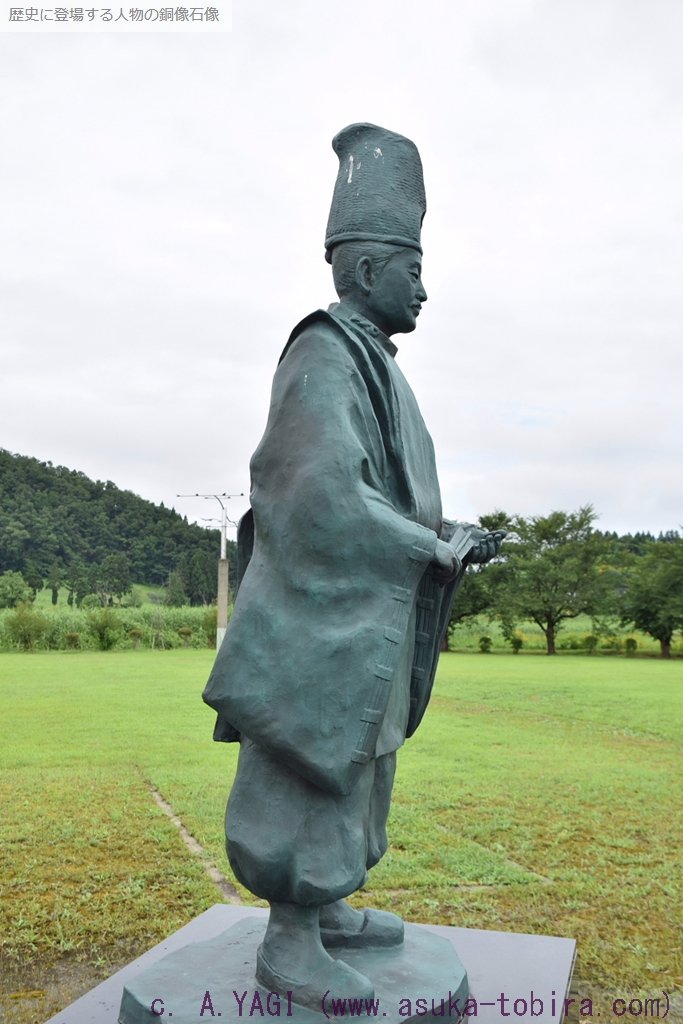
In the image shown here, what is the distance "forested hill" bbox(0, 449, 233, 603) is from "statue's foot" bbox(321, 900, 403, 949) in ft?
116

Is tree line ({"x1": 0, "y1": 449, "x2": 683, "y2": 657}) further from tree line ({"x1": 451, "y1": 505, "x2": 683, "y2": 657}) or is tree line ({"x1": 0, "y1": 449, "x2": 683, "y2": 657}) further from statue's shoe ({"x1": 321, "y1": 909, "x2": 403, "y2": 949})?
statue's shoe ({"x1": 321, "y1": 909, "x2": 403, "y2": 949})

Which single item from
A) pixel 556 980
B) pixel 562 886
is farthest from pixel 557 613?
pixel 556 980

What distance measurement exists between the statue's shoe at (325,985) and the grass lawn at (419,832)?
1.34 m

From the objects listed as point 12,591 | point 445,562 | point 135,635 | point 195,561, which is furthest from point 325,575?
point 195,561

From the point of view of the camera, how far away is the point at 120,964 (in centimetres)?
391

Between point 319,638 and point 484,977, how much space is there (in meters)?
1.67

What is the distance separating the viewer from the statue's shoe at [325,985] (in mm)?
2559

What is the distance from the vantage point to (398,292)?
303cm

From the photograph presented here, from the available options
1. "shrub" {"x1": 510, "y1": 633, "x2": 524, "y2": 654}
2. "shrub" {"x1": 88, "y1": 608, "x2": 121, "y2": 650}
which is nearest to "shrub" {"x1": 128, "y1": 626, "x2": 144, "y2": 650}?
"shrub" {"x1": 88, "y1": 608, "x2": 121, "y2": 650}

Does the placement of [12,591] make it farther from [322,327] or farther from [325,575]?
[325,575]

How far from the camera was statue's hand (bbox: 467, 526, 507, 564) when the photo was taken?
3107mm

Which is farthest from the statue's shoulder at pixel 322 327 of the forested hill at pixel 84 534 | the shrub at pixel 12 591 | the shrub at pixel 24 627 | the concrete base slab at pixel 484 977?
the forested hill at pixel 84 534

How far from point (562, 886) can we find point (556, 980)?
80.2 inches

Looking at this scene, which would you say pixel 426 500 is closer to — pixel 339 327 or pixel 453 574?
pixel 453 574
